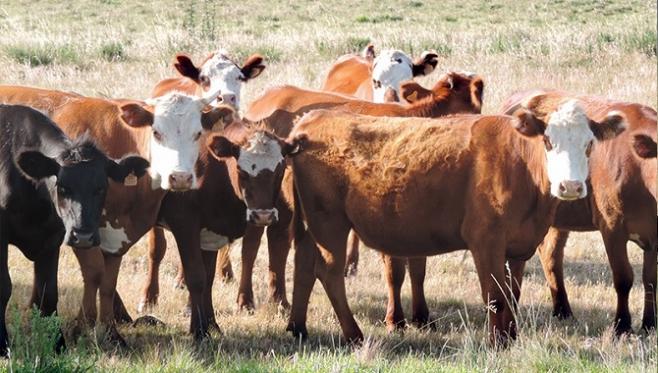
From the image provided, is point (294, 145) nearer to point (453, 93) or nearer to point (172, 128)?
point (172, 128)

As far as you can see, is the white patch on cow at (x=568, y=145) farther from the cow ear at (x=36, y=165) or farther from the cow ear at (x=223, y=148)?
the cow ear at (x=36, y=165)

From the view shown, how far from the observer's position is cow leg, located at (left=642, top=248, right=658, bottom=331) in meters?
9.14

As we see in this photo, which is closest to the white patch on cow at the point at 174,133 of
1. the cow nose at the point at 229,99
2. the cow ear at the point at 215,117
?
the cow ear at the point at 215,117

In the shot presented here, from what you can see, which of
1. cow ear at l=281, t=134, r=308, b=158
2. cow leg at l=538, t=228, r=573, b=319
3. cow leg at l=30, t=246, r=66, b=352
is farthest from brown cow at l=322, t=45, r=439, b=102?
cow leg at l=30, t=246, r=66, b=352

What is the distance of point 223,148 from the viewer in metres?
8.58

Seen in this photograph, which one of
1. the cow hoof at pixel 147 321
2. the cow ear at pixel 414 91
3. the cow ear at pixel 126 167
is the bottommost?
the cow hoof at pixel 147 321

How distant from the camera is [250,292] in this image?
9.78 meters

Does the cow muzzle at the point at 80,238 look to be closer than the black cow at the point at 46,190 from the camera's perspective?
Yes

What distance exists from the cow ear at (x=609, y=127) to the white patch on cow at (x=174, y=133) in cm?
280

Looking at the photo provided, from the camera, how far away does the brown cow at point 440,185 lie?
323 inches

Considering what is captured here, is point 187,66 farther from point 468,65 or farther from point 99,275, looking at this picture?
point 468,65

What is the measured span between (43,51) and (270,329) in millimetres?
14482

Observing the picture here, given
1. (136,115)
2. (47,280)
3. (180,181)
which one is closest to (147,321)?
(47,280)

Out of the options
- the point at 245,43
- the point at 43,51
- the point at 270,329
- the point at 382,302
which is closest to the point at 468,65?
the point at 245,43
